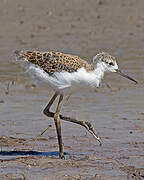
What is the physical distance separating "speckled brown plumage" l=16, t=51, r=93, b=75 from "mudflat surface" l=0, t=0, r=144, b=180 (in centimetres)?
105

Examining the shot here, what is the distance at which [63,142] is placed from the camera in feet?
28.3

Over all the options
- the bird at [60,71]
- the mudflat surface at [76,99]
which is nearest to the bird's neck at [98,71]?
the bird at [60,71]

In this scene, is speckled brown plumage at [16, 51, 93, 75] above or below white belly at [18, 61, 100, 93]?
above

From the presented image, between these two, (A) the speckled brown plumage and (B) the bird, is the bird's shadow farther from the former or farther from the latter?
(A) the speckled brown plumage

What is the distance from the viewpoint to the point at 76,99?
1071cm

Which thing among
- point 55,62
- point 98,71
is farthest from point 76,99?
point 55,62

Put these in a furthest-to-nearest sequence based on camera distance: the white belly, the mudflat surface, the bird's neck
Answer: the bird's neck, the white belly, the mudflat surface

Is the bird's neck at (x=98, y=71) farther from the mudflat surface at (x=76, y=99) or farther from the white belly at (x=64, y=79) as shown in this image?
the mudflat surface at (x=76, y=99)

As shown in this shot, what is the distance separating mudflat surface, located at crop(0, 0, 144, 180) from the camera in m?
7.54

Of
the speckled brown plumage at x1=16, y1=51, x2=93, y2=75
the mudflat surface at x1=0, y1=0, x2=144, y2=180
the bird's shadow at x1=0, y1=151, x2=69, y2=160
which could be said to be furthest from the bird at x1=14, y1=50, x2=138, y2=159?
the mudflat surface at x1=0, y1=0, x2=144, y2=180

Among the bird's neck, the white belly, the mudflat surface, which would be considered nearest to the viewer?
the mudflat surface

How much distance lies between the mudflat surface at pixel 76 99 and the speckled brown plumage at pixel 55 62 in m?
1.05

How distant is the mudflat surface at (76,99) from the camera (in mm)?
7539

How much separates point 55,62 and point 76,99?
284cm
